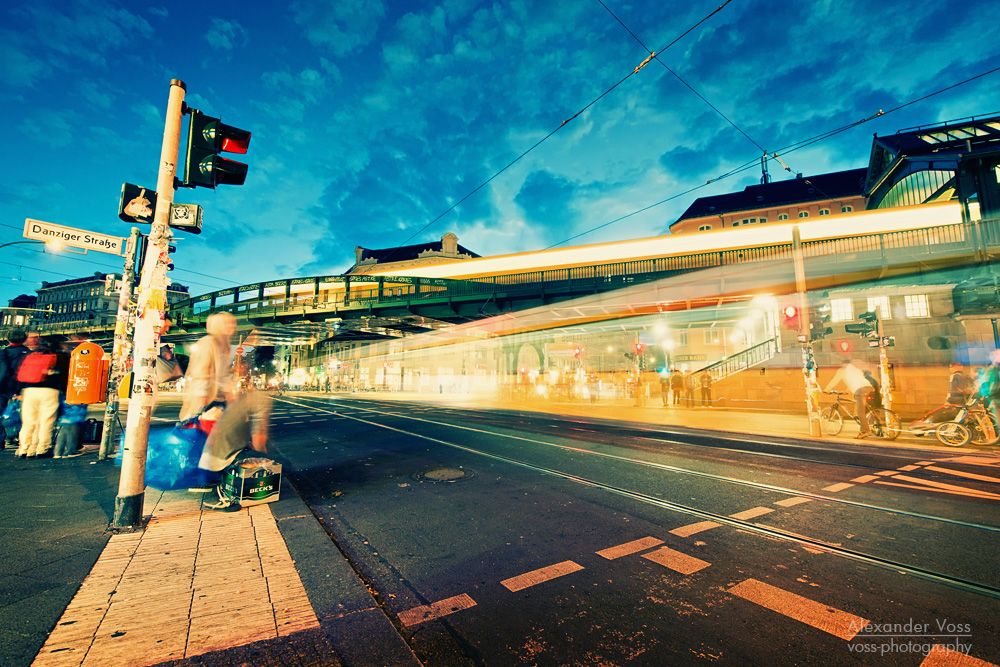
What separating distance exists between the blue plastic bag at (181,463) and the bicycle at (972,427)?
48.5ft

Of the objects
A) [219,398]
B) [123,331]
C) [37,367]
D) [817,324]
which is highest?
[817,324]

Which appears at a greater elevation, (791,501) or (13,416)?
(13,416)

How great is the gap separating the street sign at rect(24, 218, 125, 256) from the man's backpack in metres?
2.10

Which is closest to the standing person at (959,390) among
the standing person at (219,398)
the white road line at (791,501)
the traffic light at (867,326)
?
the traffic light at (867,326)

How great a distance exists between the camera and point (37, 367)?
7043 millimetres

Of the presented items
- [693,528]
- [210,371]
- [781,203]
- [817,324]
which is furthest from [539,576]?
[781,203]

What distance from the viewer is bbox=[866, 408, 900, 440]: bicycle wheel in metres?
10.9

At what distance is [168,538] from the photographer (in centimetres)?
376

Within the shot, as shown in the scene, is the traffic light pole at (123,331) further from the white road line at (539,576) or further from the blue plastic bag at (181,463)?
the white road line at (539,576)

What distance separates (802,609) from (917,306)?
2403 centimetres

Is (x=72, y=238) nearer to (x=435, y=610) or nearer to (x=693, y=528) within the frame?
(x=435, y=610)

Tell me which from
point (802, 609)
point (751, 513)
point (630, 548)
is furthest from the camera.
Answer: point (751, 513)

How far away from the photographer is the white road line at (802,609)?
2535 mm

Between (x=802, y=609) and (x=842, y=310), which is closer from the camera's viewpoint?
(x=802, y=609)
